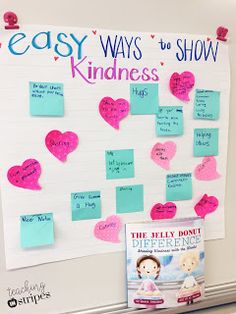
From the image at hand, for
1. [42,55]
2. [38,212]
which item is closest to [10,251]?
[38,212]

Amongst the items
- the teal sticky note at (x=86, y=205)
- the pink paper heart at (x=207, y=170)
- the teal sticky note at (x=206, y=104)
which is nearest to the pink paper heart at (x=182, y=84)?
the teal sticky note at (x=206, y=104)

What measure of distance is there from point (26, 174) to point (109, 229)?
0.70ft

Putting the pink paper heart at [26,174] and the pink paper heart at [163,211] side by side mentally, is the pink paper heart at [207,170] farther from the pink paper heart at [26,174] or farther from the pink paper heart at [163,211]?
the pink paper heart at [26,174]

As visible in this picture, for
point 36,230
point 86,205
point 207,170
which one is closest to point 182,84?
point 207,170

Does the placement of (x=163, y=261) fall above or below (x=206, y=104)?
below

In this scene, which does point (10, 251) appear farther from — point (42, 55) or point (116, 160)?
point (42, 55)

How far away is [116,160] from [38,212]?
0.19m

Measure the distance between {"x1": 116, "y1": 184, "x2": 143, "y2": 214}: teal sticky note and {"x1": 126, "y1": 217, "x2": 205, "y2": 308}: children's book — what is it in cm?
3

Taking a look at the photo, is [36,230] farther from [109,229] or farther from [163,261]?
[163,261]

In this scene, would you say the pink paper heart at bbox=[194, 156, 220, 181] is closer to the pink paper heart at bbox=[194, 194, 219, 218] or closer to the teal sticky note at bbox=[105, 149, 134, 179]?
the pink paper heart at bbox=[194, 194, 219, 218]

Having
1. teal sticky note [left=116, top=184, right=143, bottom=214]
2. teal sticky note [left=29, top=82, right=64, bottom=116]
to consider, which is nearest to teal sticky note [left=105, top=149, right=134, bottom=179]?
teal sticky note [left=116, top=184, right=143, bottom=214]

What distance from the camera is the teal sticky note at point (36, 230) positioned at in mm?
724

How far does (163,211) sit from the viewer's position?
82 centimetres

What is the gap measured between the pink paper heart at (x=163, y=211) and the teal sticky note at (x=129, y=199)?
0.03 meters
